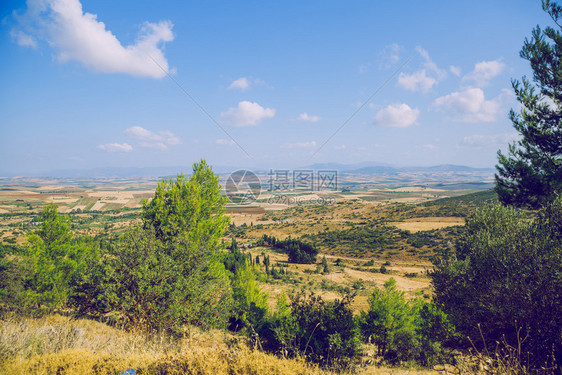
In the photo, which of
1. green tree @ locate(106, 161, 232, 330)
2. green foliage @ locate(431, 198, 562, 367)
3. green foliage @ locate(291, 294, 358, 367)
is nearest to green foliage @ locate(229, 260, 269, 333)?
green tree @ locate(106, 161, 232, 330)

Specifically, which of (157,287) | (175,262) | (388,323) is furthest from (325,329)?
(388,323)

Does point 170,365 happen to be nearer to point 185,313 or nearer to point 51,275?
point 185,313

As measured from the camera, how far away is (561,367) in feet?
19.8

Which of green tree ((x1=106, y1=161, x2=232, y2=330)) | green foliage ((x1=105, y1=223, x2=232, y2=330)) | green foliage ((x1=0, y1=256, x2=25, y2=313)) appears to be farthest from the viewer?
green foliage ((x1=0, y1=256, x2=25, y2=313))

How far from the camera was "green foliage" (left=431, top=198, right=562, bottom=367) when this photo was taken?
7102 mm

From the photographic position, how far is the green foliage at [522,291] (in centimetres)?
710

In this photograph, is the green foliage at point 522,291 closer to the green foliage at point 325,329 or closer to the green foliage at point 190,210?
the green foliage at point 325,329

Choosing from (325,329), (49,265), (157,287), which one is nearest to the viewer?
(325,329)

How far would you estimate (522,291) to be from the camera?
7.96m

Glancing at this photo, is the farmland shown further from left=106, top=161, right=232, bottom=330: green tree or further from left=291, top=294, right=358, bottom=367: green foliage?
left=291, top=294, right=358, bottom=367: green foliage

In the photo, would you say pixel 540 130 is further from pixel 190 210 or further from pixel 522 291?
A: pixel 190 210

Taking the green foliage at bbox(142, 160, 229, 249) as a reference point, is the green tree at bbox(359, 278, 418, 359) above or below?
below


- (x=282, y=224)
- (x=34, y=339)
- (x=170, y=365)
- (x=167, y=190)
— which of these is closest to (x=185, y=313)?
(x=34, y=339)

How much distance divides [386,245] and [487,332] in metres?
52.5
